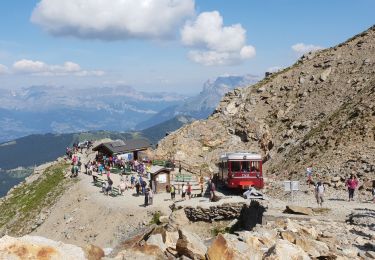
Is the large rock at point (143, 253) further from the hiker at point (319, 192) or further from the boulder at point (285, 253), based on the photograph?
the hiker at point (319, 192)

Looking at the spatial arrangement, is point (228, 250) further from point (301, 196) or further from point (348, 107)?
point (348, 107)

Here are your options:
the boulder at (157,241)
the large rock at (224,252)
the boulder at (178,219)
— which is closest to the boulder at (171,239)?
the boulder at (157,241)

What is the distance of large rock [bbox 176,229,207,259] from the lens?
1536cm

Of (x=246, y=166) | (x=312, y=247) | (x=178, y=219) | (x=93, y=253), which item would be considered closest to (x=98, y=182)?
(x=246, y=166)

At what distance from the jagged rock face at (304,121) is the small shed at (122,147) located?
2.86m

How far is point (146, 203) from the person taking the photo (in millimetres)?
43906

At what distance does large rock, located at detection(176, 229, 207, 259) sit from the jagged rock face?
32670mm

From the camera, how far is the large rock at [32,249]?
1213 cm

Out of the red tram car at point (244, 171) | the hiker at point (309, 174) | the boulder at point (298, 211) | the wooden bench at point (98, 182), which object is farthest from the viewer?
the wooden bench at point (98, 182)

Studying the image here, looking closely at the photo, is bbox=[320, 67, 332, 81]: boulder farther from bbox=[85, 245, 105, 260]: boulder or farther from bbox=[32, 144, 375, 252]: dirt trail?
bbox=[85, 245, 105, 260]: boulder

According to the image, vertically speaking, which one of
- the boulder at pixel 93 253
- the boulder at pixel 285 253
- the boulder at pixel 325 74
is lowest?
the boulder at pixel 285 253

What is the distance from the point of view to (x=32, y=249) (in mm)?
12352

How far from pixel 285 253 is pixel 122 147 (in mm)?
55893

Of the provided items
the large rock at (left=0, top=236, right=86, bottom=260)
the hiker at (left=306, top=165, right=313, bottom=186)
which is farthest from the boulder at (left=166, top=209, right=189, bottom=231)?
the large rock at (left=0, top=236, right=86, bottom=260)
